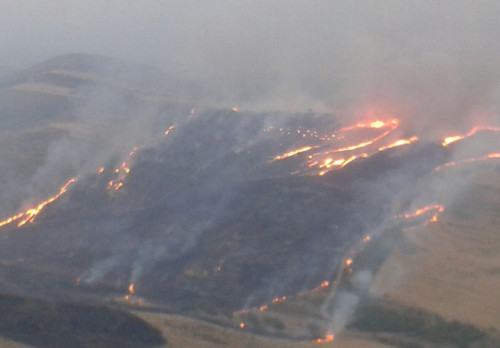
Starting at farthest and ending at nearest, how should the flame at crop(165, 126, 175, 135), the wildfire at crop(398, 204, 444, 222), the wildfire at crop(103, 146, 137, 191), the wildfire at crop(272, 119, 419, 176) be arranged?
the flame at crop(165, 126, 175, 135) < the wildfire at crop(272, 119, 419, 176) < the wildfire at crop(103, 146, 137, 191) < the wildfire at crop(398, 204, 444, 222)

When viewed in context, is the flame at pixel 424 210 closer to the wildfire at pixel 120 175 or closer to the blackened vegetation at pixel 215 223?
the blackened vegetation at pixel 215 223

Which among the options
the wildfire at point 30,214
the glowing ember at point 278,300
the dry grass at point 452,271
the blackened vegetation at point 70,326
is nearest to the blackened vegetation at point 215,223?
the glowing ember at point 278,300

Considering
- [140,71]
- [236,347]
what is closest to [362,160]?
[236,347]

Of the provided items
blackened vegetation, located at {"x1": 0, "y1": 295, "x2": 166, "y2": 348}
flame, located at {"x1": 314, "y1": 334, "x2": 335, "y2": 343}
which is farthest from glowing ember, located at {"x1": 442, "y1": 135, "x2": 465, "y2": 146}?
blackened vegetation, located at {"x1": 0, "y1": 295, "x2": 166, "y2": 348}

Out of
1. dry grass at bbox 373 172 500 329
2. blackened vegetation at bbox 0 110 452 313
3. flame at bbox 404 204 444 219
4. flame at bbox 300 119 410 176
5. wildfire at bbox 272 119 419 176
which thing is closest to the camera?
dry grass at bbox 373 172 500 329

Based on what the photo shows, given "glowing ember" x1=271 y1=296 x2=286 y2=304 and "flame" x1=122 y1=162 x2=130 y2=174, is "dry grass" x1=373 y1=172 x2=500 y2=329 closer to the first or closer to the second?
"glowing ember" x1=271 y1=296 x2=286 y2=304

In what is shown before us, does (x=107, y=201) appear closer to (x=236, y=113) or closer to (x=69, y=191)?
(x=69, y=191)

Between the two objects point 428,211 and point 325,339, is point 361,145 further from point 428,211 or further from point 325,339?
point 325,339

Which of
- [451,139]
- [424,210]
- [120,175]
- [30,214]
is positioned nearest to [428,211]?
[424,210]

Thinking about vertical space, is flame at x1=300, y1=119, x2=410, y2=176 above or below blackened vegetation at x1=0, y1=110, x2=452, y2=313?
above
